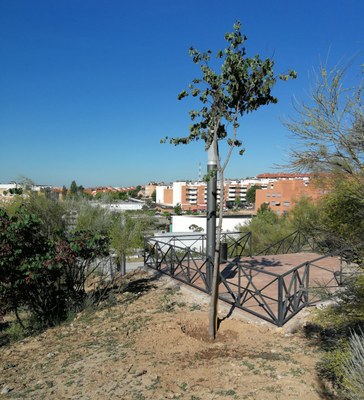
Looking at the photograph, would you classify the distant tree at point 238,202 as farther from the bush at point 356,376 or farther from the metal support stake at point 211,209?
the bush at point 356,376

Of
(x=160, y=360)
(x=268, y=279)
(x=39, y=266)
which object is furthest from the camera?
(x=268, y=279)

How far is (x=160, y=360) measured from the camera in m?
4.71

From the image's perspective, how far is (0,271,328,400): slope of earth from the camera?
3.91 m

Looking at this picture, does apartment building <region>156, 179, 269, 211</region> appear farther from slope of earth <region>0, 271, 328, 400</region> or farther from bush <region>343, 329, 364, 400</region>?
bush <region>343, 329, 364, 400</region>

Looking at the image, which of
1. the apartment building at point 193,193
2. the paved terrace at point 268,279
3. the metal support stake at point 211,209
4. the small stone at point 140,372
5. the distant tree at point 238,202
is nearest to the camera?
the small stone at point 140,372

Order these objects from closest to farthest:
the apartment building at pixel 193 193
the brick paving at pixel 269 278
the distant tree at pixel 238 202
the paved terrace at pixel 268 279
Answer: the paved terrace at pixel 268 279, the brick paving at pixel 269 278, the apartment building at pixel 193 193, the distant tree at pixel 238 202

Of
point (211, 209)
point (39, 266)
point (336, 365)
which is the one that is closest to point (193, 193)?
point (211, 209)

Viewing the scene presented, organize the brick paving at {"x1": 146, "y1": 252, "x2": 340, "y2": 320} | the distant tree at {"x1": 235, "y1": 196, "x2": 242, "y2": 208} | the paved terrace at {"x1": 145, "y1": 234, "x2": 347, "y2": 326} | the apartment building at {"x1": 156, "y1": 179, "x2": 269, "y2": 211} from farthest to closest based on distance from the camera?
the distant tree at {"x1": 235, "y1": 196, "x2": 242, "y2": 208}
the apartment building at {"x1": 156, "y1": 179, "x2": 269, "y2": 211}
the brick paving at {"x1": 146, "y1": 252, "x2": 340, "y2": 320}
the paved terrace at {"x1": 145, "y1": 234, "x2": 347, "y2": 326}

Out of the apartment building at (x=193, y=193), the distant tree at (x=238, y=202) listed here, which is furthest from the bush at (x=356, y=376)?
the distant tree at (x=238, y=202)

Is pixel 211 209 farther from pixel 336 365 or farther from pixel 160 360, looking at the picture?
pixel 336 365

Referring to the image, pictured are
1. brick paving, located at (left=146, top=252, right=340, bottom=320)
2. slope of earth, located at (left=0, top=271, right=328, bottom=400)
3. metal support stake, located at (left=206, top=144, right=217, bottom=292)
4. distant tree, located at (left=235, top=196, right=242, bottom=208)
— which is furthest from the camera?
distant tree, located at (left=235, top=196, right=242, bottom=208)

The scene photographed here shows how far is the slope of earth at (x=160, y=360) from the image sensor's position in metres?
3.91

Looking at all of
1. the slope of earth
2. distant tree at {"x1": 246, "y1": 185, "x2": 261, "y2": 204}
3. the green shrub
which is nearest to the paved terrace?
the slope of earth

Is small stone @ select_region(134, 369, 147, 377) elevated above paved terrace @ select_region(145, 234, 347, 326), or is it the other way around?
paved terrace @ select_region(145, 234, 347, 326)
